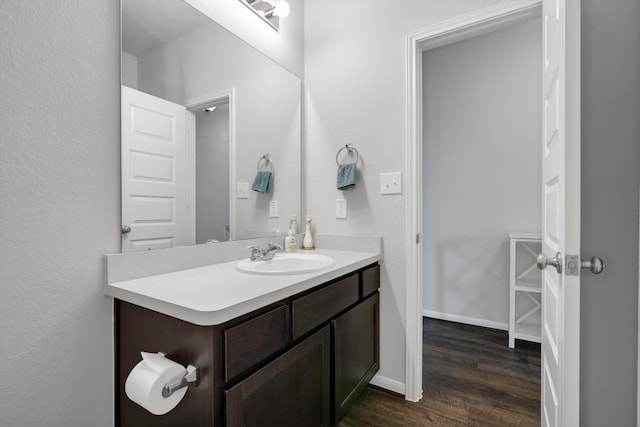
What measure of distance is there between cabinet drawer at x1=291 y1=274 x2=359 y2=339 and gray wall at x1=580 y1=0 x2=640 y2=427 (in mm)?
850

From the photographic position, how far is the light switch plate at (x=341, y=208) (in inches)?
77.4

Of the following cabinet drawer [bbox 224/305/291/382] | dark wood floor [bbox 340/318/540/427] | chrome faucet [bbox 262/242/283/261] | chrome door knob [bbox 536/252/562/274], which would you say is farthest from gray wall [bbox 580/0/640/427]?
chrome faucet [bbox 262/242/283/261]

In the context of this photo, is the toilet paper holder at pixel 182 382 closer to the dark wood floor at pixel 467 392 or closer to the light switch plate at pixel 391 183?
the dark wood floor at pixel 467 392

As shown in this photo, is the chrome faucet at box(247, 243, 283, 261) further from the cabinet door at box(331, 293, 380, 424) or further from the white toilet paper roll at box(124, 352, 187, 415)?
the white toilet paper roll at box(124, 352, 187, 415)

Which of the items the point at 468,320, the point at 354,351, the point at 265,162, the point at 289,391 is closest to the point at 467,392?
the point at 354,351

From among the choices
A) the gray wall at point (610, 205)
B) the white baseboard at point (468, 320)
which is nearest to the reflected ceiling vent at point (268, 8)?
the gray wall at point (610, 205)

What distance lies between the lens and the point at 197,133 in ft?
4.77

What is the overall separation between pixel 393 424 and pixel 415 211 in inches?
42.7

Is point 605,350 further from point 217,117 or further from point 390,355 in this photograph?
point 217,117

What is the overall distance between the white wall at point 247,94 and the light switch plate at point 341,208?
0.26m

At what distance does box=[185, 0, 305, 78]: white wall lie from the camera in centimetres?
157

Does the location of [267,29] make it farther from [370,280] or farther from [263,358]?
[263,358]

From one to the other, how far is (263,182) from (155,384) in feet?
3.95

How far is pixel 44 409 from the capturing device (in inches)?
38.5
